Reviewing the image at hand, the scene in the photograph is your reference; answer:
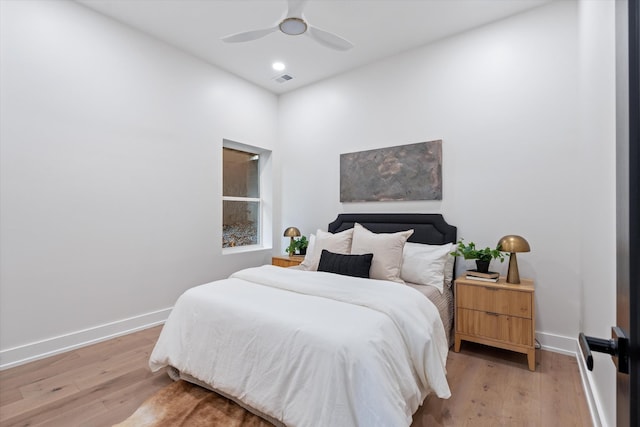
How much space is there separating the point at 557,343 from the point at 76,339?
168 inches

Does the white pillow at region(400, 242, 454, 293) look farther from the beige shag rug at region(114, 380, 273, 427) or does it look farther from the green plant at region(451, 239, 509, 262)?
the beige shag rug at region(114, 380, 273, 427)

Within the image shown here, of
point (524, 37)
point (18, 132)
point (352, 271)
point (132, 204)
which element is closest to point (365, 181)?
point (352, 271)

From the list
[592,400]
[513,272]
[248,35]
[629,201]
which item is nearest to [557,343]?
[513,272]

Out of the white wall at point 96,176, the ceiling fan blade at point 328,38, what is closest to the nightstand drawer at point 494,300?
the ceiling fan blade at point 328,38

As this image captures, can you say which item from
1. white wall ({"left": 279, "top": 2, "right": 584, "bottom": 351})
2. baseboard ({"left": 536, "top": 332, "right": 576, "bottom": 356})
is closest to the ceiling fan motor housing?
white wall ({"left": 279, "top": 2, "right": 584, "bottom": 351})

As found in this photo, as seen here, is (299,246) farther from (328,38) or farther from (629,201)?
(629,201)

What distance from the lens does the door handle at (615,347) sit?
0.54 m

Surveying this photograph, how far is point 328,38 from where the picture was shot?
2492mm

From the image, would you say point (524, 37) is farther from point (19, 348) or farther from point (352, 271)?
point (19, 348)

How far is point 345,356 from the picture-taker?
1470 millimetres

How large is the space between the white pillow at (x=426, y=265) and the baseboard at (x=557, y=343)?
100 centimetres

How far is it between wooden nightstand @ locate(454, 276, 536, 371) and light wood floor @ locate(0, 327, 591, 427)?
17 cm

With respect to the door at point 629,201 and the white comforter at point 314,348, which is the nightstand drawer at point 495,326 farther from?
the door at point 629,201

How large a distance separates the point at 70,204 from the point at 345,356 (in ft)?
9.11
